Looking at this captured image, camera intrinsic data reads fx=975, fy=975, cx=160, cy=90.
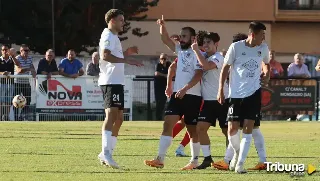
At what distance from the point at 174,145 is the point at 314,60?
2857 cm

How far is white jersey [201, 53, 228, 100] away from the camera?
545 inches

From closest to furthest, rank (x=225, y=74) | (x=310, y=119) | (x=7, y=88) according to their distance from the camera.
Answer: (x=225, y=74) → (x=7, y=88) → (x=310, y=119)

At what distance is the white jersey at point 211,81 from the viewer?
13.9 meters

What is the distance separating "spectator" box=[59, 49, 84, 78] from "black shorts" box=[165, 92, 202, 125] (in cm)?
1518

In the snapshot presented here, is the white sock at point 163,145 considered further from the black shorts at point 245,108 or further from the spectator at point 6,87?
the spectator at point 6,87

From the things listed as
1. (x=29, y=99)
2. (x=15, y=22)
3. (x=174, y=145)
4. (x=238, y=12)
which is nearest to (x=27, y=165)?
(x=174, y=145)

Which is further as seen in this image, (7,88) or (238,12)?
(238,12)

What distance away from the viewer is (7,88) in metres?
28.2

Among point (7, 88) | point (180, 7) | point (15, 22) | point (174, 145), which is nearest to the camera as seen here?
point (174, 145)

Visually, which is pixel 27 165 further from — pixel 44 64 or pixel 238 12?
pixel 238 12

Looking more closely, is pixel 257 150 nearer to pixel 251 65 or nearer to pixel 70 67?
pixel 251 65

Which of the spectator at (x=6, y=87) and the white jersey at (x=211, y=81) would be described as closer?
the white jersey at (x=211, y=81)

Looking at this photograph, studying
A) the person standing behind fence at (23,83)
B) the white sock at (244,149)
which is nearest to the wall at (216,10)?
the person standing behind fence at (23,83)

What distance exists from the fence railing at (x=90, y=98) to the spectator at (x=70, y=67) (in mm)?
176
